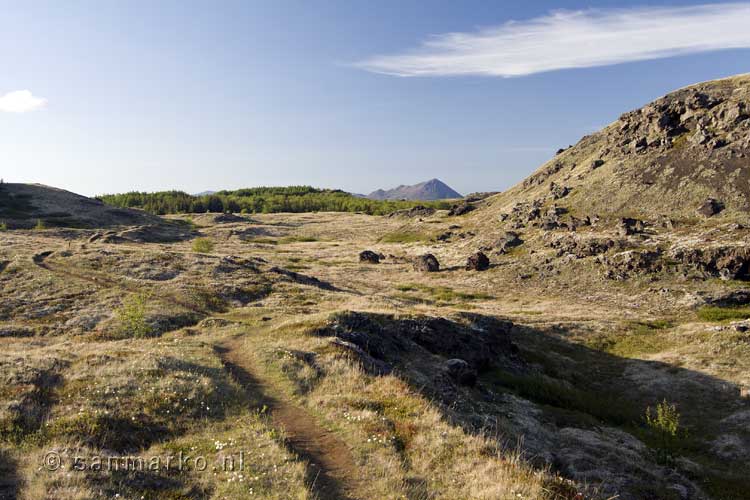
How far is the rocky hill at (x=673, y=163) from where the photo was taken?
78938 millimetres

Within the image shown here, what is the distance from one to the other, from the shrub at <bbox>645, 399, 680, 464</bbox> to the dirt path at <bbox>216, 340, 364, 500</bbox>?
18.5 m

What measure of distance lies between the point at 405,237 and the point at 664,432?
371ft

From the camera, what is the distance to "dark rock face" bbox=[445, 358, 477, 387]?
101 feet

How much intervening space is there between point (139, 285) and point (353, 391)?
4454 cm

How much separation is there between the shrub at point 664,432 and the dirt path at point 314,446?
726 inches

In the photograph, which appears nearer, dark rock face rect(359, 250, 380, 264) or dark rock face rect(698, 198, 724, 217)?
dark rock face rect(698, 198, 724, 217)

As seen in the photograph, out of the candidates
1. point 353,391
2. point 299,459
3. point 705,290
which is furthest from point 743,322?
point 299,459

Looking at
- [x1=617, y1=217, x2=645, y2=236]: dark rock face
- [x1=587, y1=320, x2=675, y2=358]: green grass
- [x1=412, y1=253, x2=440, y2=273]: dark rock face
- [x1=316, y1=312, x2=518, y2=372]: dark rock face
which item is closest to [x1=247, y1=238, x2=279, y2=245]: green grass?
[x1=412, y1=253, x2=440, y2=273]: dark rock face

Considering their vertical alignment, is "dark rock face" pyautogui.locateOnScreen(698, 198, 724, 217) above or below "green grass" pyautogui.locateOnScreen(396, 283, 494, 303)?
above

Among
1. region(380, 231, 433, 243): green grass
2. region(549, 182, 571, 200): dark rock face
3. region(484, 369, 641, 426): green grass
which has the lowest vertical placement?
region(484, 369, 641, 426): green grass

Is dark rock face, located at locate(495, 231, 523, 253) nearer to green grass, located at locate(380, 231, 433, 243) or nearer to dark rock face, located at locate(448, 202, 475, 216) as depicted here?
green grass, located at locate(380, 231, 433, 243)

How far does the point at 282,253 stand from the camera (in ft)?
393

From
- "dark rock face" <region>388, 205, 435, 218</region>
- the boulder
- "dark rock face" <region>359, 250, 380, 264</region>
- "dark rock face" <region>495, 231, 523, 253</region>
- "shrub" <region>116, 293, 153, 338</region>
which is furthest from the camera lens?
"dark rock face" <region>388, 205, 435, 218</region>

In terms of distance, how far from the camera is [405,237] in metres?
140
